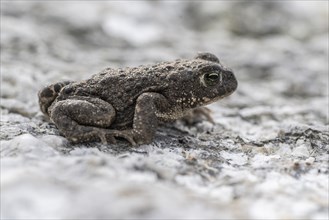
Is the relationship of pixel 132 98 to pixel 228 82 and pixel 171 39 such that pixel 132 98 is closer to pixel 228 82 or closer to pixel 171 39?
pixel 228 82

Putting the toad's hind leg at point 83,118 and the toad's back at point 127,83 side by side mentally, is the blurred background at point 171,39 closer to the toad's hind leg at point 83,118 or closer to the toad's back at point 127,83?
the toad's back at point 127,83

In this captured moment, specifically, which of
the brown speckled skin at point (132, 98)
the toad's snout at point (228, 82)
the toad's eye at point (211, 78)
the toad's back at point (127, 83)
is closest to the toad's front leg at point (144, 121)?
the brown speckled skin at point (132, 98)

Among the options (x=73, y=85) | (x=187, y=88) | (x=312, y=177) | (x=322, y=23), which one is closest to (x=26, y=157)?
(x=73, y=85)

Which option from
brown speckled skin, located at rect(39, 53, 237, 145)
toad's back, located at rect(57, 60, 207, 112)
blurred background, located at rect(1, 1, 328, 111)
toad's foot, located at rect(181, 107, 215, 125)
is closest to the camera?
brown speckled skin, located at rect(39, 53, 237, 145)

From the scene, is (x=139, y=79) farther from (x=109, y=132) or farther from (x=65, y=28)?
(x=65, y=28)

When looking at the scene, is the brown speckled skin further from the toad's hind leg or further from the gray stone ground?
the gray stone ground

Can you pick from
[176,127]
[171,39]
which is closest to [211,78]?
[176,127]

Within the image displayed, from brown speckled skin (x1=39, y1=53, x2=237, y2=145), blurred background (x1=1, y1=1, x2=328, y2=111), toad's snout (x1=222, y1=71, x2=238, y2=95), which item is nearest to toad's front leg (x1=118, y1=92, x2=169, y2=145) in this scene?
brown speckled skin (x1=39, y1=53, x2=237, y2=145)
